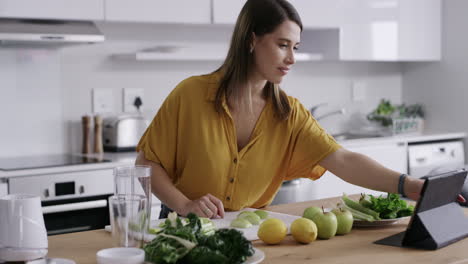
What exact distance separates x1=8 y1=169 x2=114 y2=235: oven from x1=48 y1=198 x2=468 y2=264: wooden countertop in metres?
1.27

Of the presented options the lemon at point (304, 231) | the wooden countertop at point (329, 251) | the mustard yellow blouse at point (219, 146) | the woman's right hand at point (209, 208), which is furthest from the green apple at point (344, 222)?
the mustard yellow blouse at point (219, 146)

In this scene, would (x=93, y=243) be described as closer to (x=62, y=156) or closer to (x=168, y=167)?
(x=168, y=167)

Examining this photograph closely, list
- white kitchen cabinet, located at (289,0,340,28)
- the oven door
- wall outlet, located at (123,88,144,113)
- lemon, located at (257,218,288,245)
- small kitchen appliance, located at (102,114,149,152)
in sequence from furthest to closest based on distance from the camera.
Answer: white kitchen cabinet, located at (289,0,340,28)
wall outlet, located at (123,88,144,113)
small kitchen appliance, located at (102,114,149,152)
the oven door
lemon, located at (257,218,288,245)

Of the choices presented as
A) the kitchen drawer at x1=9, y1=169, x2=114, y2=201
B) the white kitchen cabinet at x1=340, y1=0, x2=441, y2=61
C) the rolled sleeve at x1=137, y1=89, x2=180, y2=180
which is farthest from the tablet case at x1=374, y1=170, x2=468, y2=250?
the white kitchen cabinet at x1=340, y1=0, x2=441, y2=61

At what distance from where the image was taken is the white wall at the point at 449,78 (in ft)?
15.1

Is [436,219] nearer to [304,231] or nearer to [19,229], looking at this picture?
[304,231]

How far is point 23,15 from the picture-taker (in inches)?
124

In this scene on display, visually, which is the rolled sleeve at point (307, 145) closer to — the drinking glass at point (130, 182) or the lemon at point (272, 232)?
the lemon at point (272, 232)

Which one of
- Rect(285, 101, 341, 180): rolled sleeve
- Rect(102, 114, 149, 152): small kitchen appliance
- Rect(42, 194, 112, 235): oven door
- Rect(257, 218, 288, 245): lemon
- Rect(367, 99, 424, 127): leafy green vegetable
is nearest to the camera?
Rect(257, 218, 288, 245): lemon

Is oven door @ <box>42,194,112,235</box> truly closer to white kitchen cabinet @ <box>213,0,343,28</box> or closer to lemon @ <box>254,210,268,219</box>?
white kitchen cabinet @ <box>213,0,343,28</box>

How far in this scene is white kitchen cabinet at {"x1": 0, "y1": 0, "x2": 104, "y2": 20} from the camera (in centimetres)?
312

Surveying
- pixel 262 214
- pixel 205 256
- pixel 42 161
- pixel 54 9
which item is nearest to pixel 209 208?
pixel 262 214

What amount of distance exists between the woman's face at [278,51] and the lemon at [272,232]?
0.60 m

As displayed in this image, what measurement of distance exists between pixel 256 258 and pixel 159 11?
7.47ft
